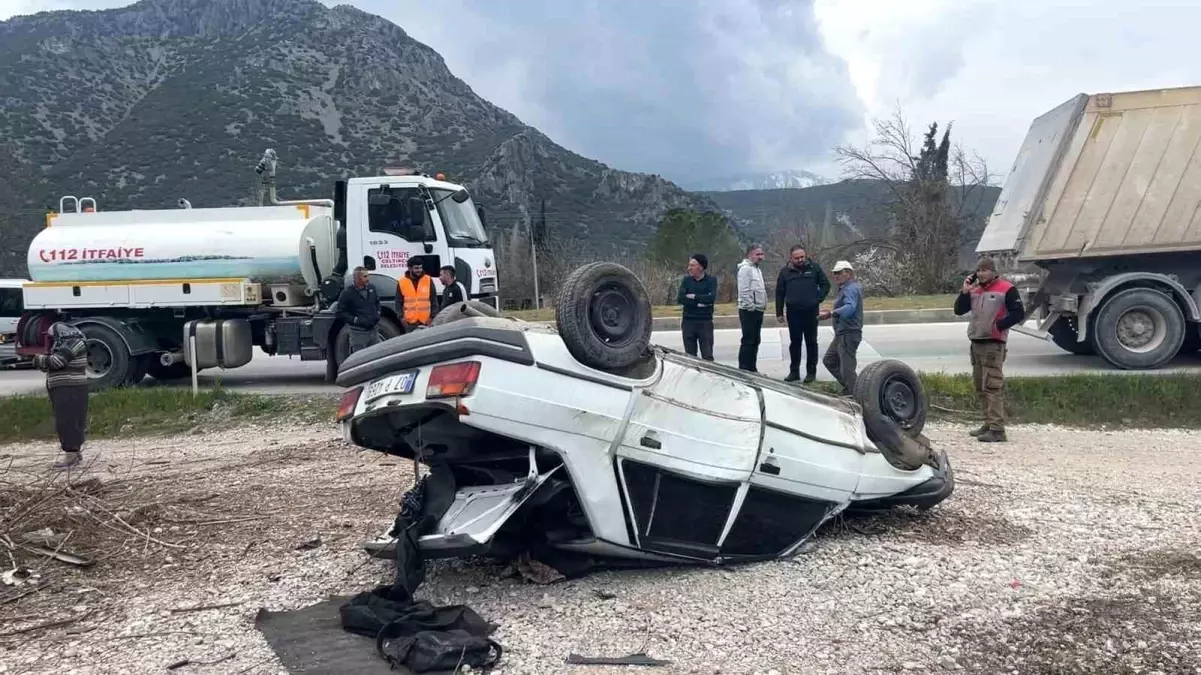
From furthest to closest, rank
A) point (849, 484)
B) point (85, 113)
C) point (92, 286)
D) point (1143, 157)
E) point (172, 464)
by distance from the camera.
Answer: point (85, 113)
point (92, 286)
point (1143, 157)
point (172, 464)
point (849, 484)

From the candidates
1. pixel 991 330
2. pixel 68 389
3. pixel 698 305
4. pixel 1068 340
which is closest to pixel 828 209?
pixel 1068 340

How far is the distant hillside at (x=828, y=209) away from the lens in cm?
3131

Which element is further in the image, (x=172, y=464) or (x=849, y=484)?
(x=172, y=464)

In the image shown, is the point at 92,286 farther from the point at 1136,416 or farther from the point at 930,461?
the point at 1136,416

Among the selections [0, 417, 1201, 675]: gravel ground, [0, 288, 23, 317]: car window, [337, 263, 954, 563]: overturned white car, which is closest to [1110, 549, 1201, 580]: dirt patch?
[0, 417, 1201, 675]: gravel ground

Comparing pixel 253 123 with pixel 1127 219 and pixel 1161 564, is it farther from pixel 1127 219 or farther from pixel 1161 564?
pixel 1161 564

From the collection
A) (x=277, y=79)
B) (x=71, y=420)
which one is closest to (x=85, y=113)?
(x=277, y=79)

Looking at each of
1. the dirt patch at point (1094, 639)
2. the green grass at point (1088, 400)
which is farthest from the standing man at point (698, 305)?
the dirt patch at point (1094, 639)

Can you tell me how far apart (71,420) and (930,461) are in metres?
6.76

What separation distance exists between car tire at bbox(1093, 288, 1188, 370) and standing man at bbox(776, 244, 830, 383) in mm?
3936

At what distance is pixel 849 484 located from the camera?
15.0 feet

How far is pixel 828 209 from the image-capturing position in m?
47.8

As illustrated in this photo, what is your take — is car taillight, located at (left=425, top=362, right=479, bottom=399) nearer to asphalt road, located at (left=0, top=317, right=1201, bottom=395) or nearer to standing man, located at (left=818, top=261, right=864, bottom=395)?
standing man, located at (left=818, top=261, right=864, bottom=395)

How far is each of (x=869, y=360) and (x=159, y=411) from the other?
29.6 ft
